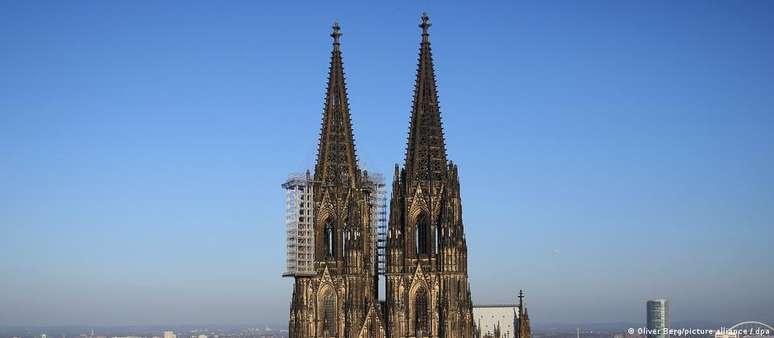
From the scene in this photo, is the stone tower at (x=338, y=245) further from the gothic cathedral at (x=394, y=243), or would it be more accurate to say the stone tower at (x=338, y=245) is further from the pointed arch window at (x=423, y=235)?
the pointed arch window at (x=423, y=235)

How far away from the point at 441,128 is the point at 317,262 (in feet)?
45.0

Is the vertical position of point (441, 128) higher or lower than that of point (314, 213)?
higher

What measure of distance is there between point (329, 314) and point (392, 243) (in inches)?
279

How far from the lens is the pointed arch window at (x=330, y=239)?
9600 centimetres

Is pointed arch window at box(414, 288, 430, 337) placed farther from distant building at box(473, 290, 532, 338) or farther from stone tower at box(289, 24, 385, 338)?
distant building at box(473, 290, 532, 338)

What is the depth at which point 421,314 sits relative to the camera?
94.4 m

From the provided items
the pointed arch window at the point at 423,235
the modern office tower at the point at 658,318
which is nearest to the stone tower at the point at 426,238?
the pointed arch window at the point at 423,235

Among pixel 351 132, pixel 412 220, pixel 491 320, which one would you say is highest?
pixel 351 132

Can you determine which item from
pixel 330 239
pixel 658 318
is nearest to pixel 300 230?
pixel 330 239

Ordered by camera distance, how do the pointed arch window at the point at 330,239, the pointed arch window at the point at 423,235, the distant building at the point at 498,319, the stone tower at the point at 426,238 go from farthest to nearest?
the distant building at the point at 498,319 < the pointed arch window at the point at 330,239 < the pointed arch window at the point at 423,235 < the stone tower at the point at 426,238

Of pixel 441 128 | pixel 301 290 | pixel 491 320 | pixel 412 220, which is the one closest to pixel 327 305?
pixel 301 290

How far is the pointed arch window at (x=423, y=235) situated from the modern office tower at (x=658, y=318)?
222ft

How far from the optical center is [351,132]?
320ft

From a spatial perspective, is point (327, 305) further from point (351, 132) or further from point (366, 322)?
point (351, 132)
